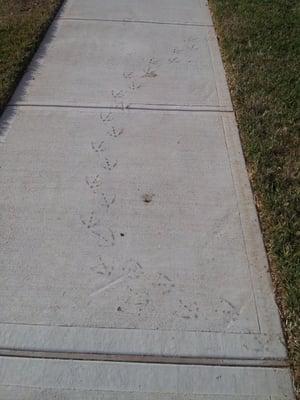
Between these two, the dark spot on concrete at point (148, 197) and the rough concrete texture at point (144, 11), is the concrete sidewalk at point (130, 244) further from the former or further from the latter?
the rough concrete texture at point (144, 11)

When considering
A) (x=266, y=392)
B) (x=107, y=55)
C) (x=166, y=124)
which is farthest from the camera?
(x=107, y=55)

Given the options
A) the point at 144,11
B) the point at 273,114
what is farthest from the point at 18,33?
the point at 273,114

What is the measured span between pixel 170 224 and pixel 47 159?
1077 millimetres

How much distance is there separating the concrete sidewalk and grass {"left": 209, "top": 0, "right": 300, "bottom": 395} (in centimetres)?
9

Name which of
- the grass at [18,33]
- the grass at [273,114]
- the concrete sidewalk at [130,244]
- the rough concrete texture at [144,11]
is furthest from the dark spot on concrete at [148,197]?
the rough concrete texture at [144,11]

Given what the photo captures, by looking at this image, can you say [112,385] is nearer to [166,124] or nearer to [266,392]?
[266,392]

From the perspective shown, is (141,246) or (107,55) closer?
(141,246)

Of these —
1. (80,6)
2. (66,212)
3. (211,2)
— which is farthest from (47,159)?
(211,2)

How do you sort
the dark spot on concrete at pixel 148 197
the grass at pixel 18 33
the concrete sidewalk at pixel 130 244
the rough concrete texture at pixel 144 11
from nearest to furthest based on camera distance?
1. the concrete sidewalk at pixel 130 244
2. the dark spot on concrete at pixel 148 197
3. the grass at pixel 18 33
4. the rough concrete texture at pixel 144 11

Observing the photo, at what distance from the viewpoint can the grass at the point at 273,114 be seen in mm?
2798

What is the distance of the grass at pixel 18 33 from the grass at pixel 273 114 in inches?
74.8

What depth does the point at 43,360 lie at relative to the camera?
7.76ft

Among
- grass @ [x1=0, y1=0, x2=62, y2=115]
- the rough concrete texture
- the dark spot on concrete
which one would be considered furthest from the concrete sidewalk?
the rough concrete texture

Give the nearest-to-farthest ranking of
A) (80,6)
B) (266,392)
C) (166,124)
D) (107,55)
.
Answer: (266,392), (166,124), (107,55), (80,6)
